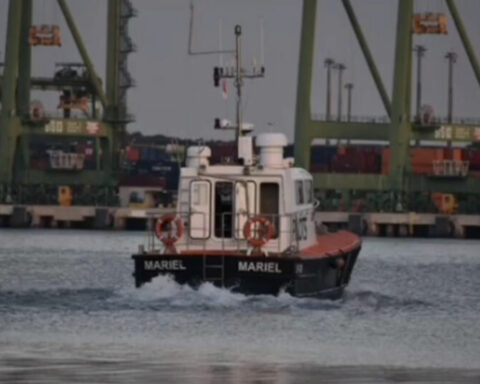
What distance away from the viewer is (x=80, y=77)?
13738cm

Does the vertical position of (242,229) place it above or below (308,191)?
below

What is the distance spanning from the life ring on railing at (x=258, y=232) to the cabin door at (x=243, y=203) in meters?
0.73

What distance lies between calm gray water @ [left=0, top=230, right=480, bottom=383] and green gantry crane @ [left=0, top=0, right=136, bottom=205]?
74155 millimetres

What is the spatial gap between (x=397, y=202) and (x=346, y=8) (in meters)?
10.5

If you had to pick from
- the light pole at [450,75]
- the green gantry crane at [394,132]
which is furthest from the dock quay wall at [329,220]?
the light pole at [450,75]

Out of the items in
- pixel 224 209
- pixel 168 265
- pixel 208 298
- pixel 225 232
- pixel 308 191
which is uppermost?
pixel 308 191

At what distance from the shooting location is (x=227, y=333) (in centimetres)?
3912

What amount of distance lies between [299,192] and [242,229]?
2098 mm

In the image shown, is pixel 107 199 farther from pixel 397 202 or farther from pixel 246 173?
pixel 246 173

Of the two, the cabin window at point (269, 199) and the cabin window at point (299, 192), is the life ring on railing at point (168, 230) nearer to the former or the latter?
the cabin window at point (269, 199)

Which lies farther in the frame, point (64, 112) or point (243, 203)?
point (64, 112)

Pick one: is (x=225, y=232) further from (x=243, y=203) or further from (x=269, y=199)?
(x=269, y=199)

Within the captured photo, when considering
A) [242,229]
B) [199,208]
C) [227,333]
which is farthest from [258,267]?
[227,333]

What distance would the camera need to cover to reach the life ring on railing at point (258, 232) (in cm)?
4341
